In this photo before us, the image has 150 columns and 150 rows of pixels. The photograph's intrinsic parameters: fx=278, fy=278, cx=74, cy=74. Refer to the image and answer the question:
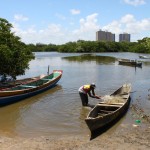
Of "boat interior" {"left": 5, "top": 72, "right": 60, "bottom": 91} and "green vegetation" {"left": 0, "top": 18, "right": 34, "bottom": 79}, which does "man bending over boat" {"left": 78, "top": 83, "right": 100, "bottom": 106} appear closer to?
"boat interior" {"left": 5, "top": 72, "right": 60, "bottom": 91}

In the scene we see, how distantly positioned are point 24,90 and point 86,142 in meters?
11.3

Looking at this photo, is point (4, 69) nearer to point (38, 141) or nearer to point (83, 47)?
point (38, 141)

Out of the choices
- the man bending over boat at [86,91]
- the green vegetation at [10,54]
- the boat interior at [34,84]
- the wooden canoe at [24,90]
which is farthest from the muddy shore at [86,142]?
the green vegetation at [10,54]

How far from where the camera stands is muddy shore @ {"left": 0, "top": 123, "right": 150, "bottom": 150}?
474 inches

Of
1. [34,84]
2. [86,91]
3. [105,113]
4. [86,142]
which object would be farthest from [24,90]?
[86,142]

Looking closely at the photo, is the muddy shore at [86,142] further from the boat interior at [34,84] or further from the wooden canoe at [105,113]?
the boat interior at [34,84]

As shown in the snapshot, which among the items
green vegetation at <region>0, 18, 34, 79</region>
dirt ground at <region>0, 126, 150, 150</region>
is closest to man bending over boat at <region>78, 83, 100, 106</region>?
dirt ground at <region>0, 126, 150, 150</region>

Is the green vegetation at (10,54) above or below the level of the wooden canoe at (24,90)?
above

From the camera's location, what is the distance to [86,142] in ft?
42.3

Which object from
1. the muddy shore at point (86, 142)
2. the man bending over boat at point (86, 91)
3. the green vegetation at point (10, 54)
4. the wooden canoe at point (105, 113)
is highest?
the green vegetation at point (10, 54)

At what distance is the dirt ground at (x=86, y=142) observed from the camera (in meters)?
12.0

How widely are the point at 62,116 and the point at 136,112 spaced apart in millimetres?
5046

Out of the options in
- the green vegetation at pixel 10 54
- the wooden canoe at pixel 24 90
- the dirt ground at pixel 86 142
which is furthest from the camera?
the green vegetation at pixel 10 54

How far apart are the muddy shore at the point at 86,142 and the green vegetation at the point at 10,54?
12.1 m
